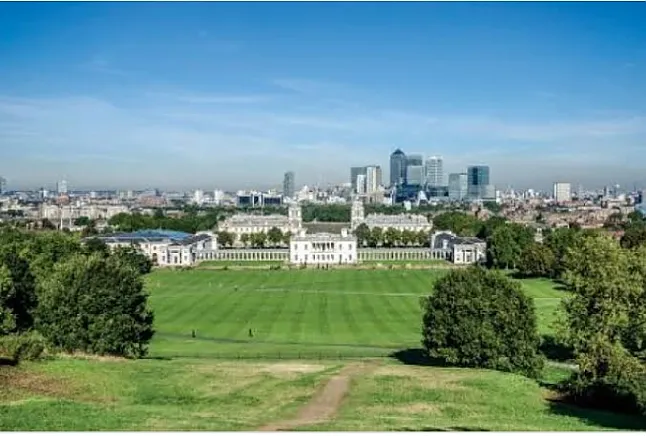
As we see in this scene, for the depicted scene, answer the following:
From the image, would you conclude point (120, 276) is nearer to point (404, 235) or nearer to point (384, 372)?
point (384, 372)

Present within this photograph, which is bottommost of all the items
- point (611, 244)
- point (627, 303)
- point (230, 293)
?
point (230, 293)

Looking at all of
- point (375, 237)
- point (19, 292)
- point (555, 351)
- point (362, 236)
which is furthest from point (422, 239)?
point (19, 292)

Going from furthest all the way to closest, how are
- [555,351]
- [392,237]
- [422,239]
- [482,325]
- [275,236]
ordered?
[422,239] < [275,236] < [392,237] < [555,351] < [482,325]

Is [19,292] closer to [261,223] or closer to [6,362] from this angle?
[6,362]

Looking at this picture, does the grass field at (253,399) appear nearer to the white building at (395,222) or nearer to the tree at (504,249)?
the tree at (504,249)

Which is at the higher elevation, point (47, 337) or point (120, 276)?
point (120, 276)

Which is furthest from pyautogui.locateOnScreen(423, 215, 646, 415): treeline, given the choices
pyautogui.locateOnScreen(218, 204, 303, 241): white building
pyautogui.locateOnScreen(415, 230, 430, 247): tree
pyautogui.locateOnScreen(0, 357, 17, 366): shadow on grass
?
pyautogui.locateOnScreen(218, 204, 303, 241): white building

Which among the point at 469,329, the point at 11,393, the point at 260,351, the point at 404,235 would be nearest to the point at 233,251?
the point at 404,235
